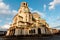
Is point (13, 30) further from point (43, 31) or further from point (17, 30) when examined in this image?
point (43, 31)

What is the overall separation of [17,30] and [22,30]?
7.28 m

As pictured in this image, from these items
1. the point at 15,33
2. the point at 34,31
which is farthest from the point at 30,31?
the point at 15,33

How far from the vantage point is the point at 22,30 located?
19962 centimetres

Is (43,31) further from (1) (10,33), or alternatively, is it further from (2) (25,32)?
(1) (10,33)

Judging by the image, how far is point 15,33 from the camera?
7618 inches

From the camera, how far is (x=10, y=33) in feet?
653

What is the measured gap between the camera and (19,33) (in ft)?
639

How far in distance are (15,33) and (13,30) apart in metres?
7.23

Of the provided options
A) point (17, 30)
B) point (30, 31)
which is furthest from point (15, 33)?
point (30, 31)

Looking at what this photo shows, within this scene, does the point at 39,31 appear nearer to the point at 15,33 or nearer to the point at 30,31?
the point at 30,31

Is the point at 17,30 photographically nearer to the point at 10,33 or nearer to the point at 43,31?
the point at 10,33

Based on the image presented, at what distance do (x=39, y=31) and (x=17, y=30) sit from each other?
78.3 ft

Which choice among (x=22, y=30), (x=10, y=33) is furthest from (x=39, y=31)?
(x=10, y=33)

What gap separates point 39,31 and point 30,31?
381 inches
